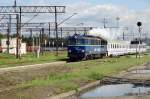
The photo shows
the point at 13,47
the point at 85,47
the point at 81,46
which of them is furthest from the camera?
the point at 13,47

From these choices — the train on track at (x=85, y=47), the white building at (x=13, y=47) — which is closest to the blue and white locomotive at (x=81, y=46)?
the train on track at (x=85, y=47)

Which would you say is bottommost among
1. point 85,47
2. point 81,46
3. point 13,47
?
point 13,47

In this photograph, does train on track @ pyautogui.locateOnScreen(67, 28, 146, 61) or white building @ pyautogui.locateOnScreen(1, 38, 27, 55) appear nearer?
train on track @ pyautogui.locateOnScreen(67, 28, 146, 61)

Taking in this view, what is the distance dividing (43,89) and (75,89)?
1.88 metres

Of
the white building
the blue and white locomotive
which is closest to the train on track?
the blue and white locomotive

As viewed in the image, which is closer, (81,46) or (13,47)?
(81,46)

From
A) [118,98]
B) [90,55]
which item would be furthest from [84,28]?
[118,98]

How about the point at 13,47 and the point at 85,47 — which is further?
the point at 13,47

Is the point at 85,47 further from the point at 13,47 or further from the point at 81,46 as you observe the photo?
the point at 13,47

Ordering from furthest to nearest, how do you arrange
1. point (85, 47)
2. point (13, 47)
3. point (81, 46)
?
point (13, 47)
point (81, 46)
point (85, 47)

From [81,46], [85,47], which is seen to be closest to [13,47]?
[81,46]

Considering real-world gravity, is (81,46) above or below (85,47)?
above

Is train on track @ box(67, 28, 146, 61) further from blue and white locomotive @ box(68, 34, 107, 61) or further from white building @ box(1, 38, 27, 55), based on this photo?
white building @ box(1, 38, 27, 55)

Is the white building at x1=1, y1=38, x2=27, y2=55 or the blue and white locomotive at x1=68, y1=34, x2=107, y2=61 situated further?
the white building at x1=1, y1=38, x2=27, y2=55
